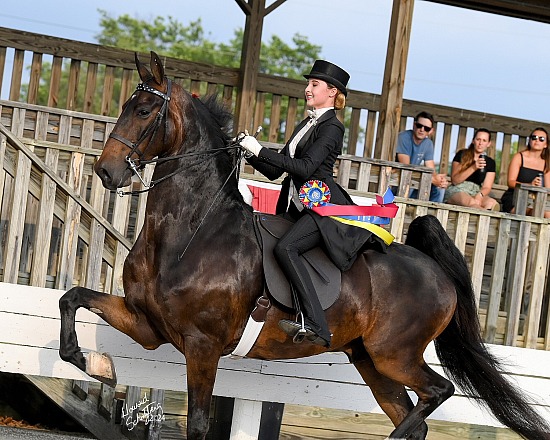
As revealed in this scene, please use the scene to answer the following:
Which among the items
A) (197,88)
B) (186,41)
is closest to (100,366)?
(197,88)

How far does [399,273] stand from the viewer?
19.3 ft

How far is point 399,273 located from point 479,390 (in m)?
1.02

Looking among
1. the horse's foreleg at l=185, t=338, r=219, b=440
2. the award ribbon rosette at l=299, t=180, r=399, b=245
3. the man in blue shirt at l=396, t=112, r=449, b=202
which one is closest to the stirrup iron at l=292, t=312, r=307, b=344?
the horse's foreleg at l=185, t=338, r=219, b=440

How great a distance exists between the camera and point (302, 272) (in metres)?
5.38

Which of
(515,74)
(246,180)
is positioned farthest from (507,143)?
(515,74)

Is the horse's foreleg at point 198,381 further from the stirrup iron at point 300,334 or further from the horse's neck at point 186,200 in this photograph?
the horse's neck at point 186,200

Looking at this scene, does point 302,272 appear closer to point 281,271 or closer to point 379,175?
point 281,271

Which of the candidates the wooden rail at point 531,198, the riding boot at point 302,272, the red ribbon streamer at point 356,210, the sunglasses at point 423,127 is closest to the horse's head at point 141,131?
the riding boot at point 302,272

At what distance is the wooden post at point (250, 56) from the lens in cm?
1138

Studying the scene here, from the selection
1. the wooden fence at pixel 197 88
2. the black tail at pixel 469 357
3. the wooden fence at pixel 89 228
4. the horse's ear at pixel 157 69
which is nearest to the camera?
the horse's ear at pixel 157 69

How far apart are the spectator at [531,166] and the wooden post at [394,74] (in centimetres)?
127

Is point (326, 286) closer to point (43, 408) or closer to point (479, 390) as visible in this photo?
point (479, 390)

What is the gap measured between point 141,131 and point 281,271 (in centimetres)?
114

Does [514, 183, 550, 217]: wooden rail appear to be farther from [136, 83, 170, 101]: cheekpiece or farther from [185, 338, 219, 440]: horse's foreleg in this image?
[136, 83, 170, 101]: cheekpiece
